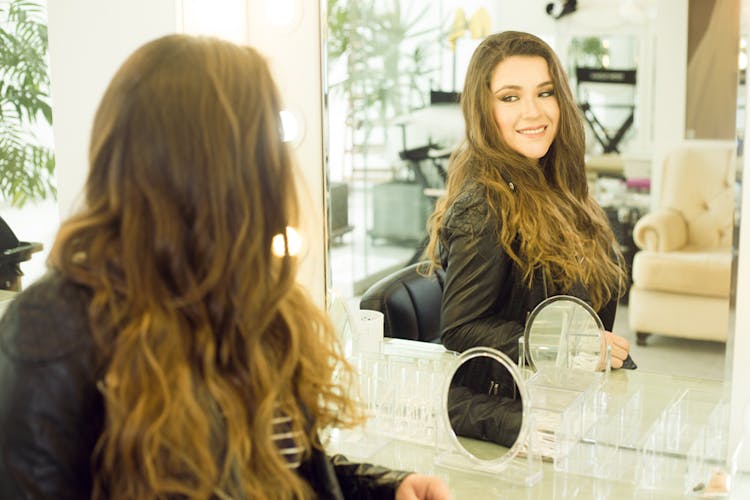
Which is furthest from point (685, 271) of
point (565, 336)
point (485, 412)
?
point (485, 412)

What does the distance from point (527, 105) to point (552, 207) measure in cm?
20

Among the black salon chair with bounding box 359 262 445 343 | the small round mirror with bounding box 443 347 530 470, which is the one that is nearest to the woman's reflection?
the small round mirror with bounding box 443 347 530 470

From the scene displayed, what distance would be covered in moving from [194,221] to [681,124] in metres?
1.05

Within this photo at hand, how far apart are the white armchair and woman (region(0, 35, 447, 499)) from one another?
93cm

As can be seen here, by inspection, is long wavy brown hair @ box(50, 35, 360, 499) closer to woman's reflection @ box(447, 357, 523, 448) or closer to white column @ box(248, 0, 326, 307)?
woman's reflection @ box(447, 357, 523, 448)

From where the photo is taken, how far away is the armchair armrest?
163cm

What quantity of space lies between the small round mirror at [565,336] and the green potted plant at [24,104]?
1198 mm

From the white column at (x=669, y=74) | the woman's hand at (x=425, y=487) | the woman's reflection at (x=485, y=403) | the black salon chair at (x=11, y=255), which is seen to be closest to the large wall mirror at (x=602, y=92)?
the white column at (x=669, y=74)

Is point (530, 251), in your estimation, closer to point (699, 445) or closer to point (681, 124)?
point (681, 124)

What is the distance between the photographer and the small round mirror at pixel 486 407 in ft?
4.90

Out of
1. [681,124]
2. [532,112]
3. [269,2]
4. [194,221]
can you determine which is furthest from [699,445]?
[269,2]

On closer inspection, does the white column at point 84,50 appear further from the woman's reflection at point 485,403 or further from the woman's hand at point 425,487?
the woman's hand at point 425,487

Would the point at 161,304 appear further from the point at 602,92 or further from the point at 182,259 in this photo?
the point at 602,92

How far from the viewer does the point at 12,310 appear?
0.84 metres
